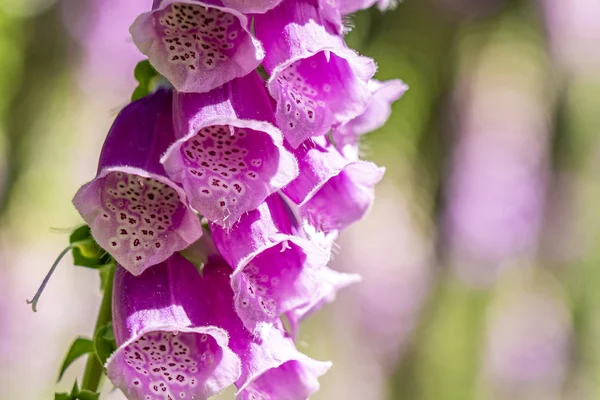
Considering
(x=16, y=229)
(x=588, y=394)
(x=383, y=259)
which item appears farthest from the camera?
(x=383, y=259)

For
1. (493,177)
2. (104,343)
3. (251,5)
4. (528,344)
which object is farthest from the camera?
(528,344)

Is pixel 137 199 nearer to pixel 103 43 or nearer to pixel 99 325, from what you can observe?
pixel 99 325

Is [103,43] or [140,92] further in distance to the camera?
[103,43]

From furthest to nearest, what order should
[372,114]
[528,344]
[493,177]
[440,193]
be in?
1. [528,344]
2. [493,177]
3. [440,193]
4. [372,114]

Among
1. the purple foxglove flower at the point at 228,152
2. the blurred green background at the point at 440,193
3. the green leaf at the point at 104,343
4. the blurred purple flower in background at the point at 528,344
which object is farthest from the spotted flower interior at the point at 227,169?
the blurred purple flower in background at the point at 528,344

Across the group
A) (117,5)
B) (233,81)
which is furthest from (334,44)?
(117,5)

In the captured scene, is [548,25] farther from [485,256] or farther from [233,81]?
[233,81]

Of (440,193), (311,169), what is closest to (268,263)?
(311,169)

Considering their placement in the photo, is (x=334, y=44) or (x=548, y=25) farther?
(x=548, y=25)
